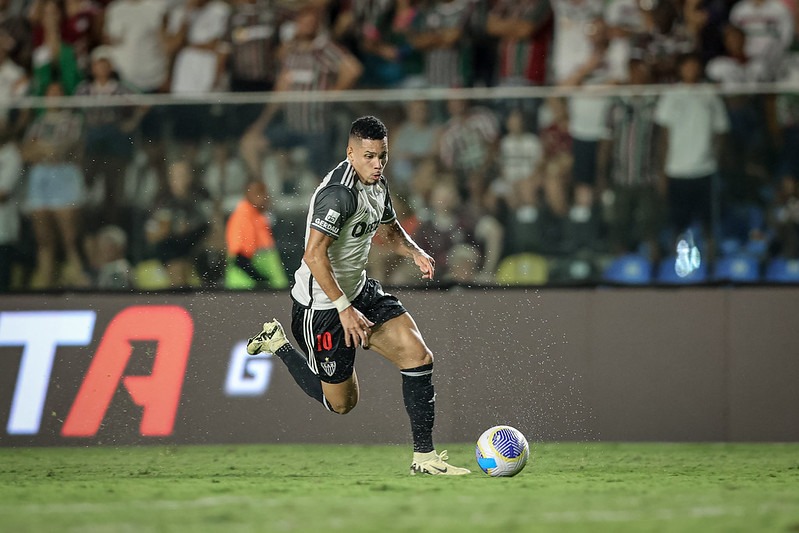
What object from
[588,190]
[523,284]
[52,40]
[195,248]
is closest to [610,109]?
[588,190]

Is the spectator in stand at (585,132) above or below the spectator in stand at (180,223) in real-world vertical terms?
above

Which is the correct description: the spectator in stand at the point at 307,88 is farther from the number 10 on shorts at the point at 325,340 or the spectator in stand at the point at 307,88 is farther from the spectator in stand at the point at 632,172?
the number 10 on shorts at the point at 325,340

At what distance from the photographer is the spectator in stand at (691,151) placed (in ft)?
35.3

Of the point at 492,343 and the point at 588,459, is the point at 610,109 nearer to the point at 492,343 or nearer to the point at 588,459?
Answer: the point at 492,343

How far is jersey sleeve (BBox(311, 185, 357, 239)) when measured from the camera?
26.3 ft

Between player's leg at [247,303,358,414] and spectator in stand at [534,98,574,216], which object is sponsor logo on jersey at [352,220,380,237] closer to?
player's leg at [247,303,358,414]

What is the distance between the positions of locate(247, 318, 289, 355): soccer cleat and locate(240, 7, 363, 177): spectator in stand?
1897mm

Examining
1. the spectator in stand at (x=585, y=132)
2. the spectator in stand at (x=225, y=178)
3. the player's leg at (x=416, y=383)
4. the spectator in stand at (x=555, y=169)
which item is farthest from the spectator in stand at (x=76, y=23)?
the player's leg at (x=416, y=383)

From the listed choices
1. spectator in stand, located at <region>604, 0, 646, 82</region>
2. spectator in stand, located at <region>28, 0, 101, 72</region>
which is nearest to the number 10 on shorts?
spectator in stand, located at <region>604, 0, 646, 82</region>

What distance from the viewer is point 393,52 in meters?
13.2

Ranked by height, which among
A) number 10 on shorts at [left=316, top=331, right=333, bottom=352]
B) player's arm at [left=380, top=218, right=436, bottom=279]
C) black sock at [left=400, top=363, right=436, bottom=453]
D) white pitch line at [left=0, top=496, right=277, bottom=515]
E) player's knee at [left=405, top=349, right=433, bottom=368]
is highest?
player's arm at [left=380, top=218, right=436, bottom=279]

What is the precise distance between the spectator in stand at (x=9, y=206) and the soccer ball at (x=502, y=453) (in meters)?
5.33

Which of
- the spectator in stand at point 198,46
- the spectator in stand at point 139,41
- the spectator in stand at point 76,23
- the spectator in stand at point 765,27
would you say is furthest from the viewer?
the spectator in stand at point 76,23

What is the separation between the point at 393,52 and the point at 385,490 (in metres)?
6.87
